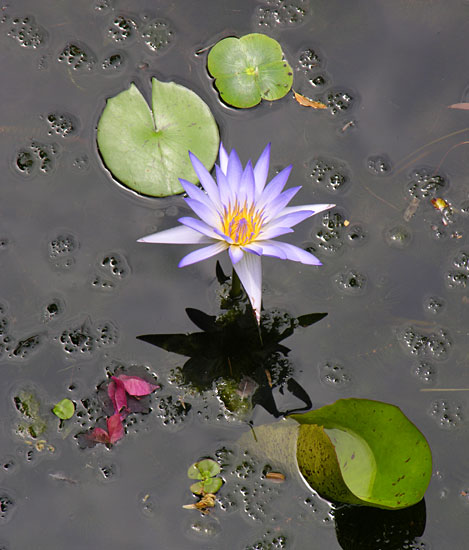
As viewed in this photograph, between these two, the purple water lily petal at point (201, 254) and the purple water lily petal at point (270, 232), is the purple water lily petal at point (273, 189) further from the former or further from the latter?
the purple water lily petal at point (201, 254)

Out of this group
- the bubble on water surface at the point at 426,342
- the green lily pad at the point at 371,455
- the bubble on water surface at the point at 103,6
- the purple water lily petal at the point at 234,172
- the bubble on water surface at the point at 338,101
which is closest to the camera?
the green lily pad at the point at 371,455

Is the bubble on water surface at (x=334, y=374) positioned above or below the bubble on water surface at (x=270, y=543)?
above

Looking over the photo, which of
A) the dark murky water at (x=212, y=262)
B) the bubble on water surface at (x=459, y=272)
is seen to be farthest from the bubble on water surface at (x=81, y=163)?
the bubble on water surface at (x=459, y=272)

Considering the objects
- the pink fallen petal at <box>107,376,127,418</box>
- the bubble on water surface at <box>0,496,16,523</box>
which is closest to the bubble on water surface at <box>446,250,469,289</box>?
the pink fallen petal at <box>107,376,127,418</box>

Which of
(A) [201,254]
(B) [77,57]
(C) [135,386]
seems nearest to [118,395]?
(C) [135,386]

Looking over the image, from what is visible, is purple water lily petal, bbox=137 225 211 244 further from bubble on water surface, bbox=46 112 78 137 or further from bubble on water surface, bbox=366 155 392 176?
bubble on water surface, bbox=366 155 392 176

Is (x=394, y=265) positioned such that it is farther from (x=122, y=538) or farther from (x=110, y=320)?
(x=122, y=538)
